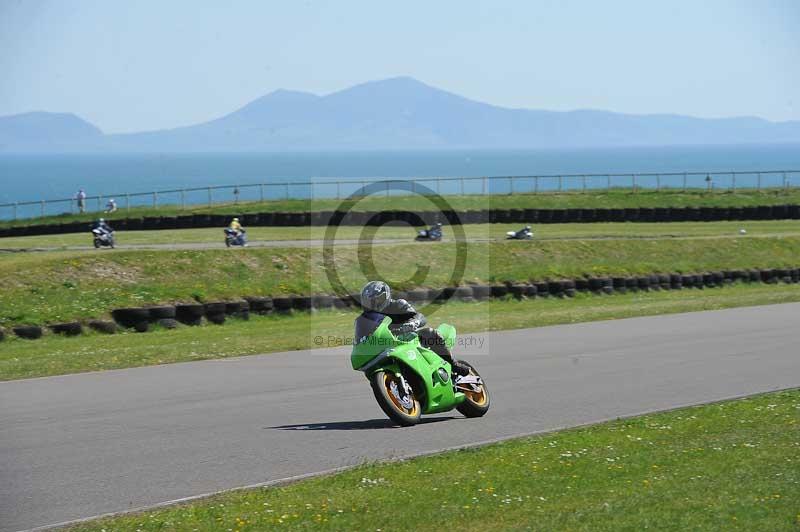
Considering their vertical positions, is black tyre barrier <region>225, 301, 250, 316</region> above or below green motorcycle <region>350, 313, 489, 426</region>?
below

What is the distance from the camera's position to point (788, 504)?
308 inches

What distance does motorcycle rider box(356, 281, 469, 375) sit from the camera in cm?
1099

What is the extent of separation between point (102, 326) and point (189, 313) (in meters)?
1.73

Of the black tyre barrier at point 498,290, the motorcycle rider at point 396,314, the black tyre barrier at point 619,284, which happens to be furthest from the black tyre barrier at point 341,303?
the motorcycle rider at point 396,314

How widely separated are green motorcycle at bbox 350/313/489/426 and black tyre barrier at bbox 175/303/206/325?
10.7 m

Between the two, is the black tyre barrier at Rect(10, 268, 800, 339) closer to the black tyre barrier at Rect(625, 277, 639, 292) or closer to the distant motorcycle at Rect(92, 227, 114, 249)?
the black tyre barrier at Rect(625, 277, 639, 292)

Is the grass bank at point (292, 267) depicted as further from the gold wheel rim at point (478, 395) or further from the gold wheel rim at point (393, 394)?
the gold wheel rim at point (393, 394)

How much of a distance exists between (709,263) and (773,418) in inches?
834

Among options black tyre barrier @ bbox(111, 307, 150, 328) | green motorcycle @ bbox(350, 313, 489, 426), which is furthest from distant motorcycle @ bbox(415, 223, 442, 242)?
green motorcycle @ bbox(350, 313, 489, 426)

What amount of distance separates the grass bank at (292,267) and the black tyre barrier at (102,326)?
1.00ft

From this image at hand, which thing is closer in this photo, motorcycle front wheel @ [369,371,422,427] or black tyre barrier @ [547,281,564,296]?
motorcycle front wheel @ [369,371,422,427]

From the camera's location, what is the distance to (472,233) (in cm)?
4250

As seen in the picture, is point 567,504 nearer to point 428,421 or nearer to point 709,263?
point 428,421

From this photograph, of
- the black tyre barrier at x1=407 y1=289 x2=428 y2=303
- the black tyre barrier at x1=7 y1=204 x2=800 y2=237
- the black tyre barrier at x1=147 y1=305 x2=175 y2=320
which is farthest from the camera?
the black tyre barrier at x1=7 y1=204 x2=800 y2=237
